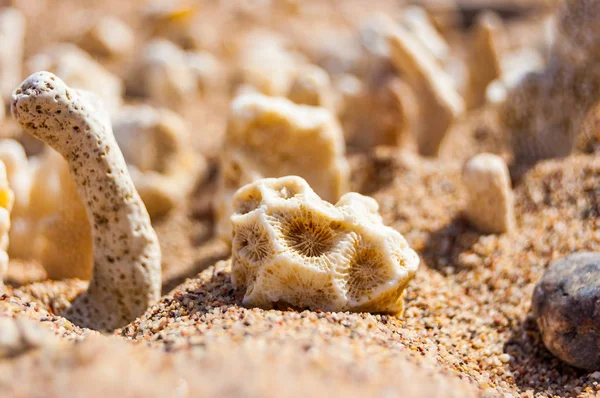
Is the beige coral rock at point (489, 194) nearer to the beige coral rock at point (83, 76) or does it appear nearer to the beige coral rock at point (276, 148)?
the beige coral rock at point (276, 148)

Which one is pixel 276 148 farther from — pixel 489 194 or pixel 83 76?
pixel 83 76

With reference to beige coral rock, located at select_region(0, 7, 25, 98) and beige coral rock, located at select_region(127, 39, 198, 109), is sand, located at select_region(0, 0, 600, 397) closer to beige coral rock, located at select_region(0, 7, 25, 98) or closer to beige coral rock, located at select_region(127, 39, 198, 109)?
beige coral rock, located at select_region(127, 39, 198, 109)

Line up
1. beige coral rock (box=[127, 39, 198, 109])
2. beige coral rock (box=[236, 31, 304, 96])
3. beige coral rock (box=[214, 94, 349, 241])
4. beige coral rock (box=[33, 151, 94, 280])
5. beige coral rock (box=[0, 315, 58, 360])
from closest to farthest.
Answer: beige coral rock (box=[0, 315, 58, 360]), beige coral rock (box=[33, 151, 94, 280]), beige coral rock (box=[214, 94, 349, 241]), beige coral rock (box=[236, 31, 304, 96]), beige coral rock (box=[127, 39, 198, 109])

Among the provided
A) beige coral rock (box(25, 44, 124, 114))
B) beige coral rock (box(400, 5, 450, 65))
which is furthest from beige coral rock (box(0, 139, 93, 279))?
beige coral rock (box(400, 5, 450, 65))

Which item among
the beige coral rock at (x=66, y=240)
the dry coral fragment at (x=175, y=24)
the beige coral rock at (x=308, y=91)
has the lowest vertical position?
the beige coral rock at (x=66, y=240)

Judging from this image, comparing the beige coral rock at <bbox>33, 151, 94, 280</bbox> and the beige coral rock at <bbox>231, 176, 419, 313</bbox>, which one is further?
the beige coral rock at <bbox>33, 151, 94, 280</bbox>

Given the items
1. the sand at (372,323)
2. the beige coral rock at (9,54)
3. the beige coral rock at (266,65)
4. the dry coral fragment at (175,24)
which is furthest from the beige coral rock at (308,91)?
the dry coral fragment at (175,24)

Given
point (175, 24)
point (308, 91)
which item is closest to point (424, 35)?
point (308, 91)
